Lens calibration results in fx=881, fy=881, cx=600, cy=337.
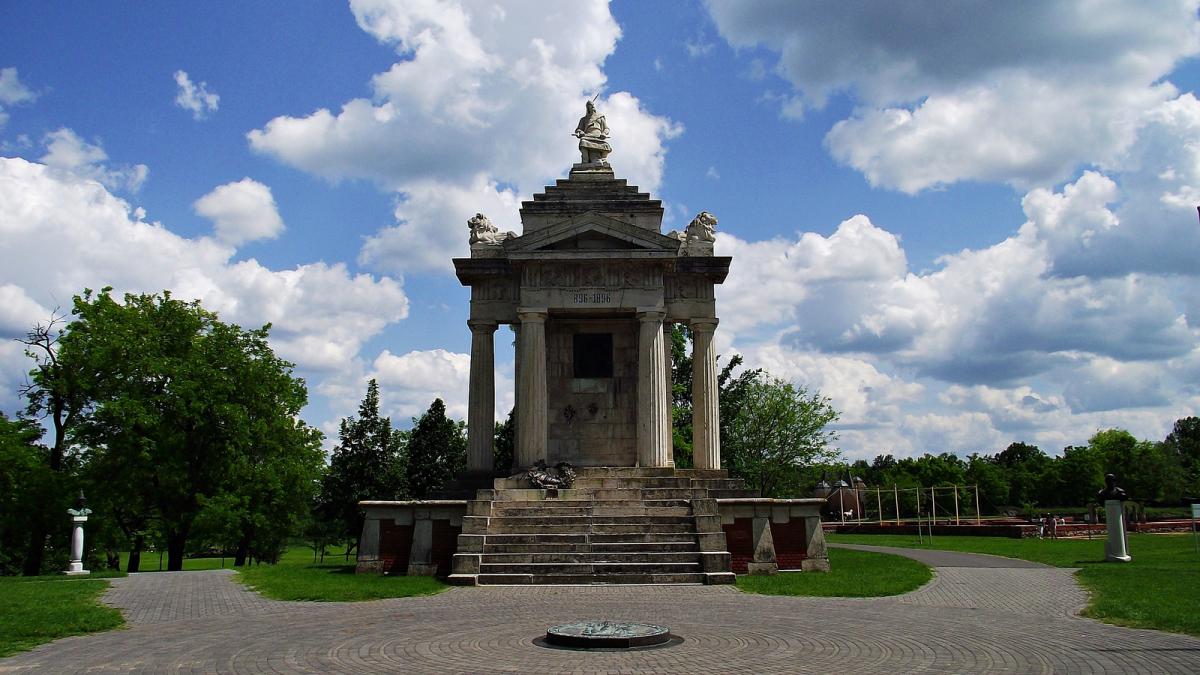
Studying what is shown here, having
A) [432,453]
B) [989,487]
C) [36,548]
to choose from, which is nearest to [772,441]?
[432,453]

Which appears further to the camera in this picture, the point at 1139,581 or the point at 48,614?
the point at 1139,581

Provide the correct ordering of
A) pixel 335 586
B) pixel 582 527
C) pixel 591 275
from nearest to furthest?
1. pixel 335 586
2. pixel 582 527
3. pixel 591 275

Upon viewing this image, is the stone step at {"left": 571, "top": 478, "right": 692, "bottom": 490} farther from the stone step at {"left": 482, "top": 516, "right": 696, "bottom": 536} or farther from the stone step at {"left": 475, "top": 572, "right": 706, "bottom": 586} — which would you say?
the stone step at {"left": 475, "top": 572, "right": 706, "bottom": 586}

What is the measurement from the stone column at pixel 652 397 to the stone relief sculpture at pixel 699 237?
2814 mm

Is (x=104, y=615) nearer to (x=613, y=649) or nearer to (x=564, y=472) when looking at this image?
(x=613, y=649)

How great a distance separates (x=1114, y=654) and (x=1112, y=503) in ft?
57.6

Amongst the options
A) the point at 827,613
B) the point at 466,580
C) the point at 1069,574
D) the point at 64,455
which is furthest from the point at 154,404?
the point at 1069,574

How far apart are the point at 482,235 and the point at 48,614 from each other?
17130 mm

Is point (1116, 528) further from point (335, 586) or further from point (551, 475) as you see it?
point (335, 586)

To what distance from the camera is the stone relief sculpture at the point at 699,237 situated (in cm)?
2788

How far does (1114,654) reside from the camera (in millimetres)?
10172

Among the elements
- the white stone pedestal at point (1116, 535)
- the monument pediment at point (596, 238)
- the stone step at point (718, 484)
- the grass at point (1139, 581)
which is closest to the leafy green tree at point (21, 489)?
the monument pediment at point (596, 238)

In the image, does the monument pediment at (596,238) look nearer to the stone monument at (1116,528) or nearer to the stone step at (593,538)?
the stone step at (593,538)

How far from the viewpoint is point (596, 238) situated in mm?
26000
